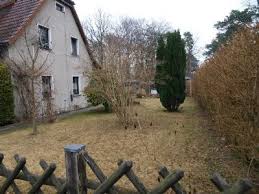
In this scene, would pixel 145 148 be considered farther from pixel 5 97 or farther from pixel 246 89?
pixel 5 97

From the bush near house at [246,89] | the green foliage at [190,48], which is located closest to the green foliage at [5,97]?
the bush near house at [246,89]

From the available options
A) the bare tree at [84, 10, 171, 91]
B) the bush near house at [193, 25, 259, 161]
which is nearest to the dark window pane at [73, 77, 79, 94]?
the bare tree at [84, 10, 171, 91]

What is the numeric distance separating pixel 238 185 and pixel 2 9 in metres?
18.1

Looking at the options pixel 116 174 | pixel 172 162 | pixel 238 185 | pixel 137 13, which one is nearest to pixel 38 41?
pixel 172 162

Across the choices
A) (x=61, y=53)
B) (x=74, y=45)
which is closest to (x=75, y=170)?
(x=61, y=53)

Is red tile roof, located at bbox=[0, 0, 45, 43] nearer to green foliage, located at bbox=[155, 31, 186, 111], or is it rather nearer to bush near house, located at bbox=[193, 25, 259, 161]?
green foliage, located at bbox=[155, 31, 186, 111]

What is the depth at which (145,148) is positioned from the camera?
23.8 feet

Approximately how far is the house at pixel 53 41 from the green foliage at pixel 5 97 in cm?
82

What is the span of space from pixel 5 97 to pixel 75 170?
1082cm

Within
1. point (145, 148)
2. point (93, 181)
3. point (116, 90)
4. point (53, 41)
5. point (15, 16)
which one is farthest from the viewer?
point (53, 41)

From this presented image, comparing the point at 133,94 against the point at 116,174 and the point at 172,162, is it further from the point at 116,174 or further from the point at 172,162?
the point at 116,174

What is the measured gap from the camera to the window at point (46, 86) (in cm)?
1373

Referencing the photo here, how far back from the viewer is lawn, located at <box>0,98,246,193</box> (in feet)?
17.9

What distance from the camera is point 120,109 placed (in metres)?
10.3
